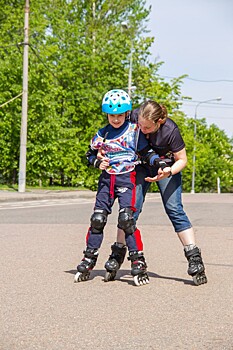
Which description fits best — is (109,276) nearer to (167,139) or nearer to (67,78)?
(167,139)

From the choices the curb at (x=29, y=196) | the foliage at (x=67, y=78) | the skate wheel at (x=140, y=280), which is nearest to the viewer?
the skate wheel at (x=140, y=280)

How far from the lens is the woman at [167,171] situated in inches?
220

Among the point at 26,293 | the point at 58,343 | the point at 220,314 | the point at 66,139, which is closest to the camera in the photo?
the point at 58,343

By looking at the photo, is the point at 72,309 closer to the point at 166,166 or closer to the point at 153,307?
the point at 153,307

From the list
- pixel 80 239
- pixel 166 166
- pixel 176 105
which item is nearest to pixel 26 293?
pixel 166 166

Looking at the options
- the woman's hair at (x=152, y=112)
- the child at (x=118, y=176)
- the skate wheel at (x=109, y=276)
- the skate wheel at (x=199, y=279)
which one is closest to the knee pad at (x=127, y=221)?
the child at (x=118, y=176)

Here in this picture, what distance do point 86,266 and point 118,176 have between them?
2.56 feet

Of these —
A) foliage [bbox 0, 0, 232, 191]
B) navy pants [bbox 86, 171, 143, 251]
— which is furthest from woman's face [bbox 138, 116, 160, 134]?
foliage [bbox 0, 0, 232, 191]

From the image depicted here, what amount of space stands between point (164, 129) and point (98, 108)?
105ft

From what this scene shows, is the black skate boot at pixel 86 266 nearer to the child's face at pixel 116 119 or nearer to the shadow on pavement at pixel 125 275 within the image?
the shadow on pavement at pixel 125 275

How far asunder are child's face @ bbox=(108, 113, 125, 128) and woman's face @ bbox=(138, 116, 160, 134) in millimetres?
167

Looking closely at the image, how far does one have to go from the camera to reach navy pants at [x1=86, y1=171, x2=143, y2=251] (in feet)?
19.0

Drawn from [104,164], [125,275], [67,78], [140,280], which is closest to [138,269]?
[140,280]

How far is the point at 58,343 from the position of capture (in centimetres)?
377
